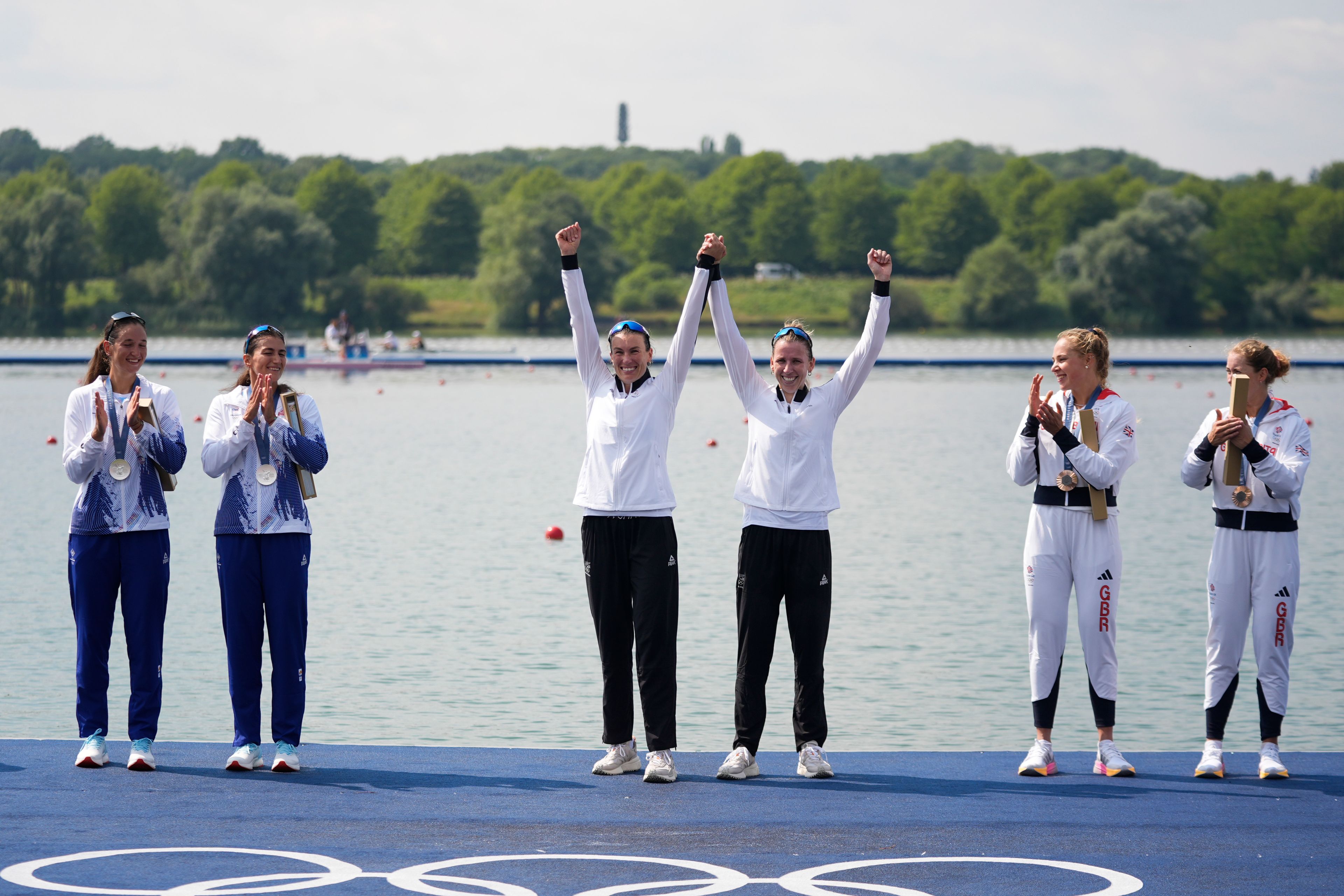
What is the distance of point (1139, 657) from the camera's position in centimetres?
1080

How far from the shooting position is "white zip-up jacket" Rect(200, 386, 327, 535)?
20.9ft

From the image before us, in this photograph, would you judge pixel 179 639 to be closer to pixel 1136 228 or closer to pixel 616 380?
pixel 616 380

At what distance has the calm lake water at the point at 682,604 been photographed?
894 centimetres

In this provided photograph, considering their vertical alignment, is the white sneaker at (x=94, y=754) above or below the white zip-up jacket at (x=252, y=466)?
below

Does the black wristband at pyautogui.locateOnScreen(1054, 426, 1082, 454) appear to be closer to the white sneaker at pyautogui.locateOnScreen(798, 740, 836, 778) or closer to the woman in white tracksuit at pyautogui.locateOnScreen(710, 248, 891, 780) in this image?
the woman in white tracksuit at pyautogui.locateOnScreen(710, 248, 891, 780)

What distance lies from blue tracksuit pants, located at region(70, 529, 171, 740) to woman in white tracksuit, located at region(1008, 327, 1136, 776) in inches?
140

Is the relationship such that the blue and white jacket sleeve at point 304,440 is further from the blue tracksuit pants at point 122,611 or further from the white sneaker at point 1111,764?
the white sneaker at point 1111,764

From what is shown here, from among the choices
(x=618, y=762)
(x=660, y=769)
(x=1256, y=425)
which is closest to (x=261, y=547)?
(x=618, y=762)

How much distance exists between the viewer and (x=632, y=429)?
6.42m

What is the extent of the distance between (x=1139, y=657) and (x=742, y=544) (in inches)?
205

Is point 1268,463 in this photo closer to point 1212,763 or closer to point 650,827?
point 1212,763

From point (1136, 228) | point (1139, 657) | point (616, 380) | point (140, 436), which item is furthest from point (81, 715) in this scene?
point (1136, 228)

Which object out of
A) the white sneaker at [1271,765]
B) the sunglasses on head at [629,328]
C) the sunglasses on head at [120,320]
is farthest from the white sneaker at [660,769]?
the sunglasses on head at [120,320]

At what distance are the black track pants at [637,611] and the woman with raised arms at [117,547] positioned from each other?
69.3 inches
